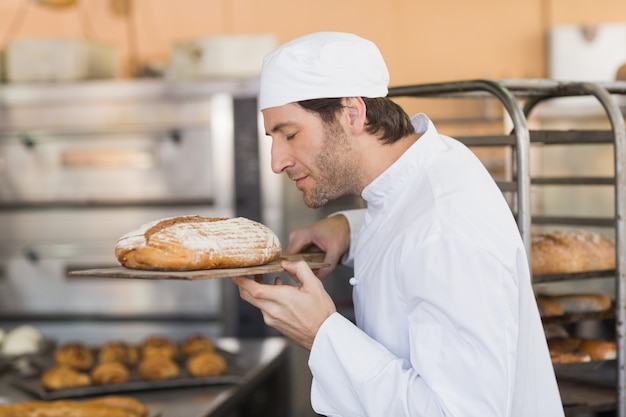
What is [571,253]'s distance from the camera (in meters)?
2.07

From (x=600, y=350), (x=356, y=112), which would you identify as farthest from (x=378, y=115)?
(x=600, y=350)

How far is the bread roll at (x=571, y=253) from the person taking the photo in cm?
206

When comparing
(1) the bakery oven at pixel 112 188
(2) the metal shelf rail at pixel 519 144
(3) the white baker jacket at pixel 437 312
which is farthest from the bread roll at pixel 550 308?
(1) the bakery oven at pixel 112 188

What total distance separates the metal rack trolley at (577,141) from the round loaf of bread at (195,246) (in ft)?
1.94

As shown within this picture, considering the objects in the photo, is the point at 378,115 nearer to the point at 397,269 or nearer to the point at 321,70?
the point at 321,70

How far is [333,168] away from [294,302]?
273 mm

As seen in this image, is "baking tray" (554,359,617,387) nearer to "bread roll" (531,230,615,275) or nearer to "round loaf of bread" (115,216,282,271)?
"bread roll" (531,230,615,275)

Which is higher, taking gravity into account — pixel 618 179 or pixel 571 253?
pixel 618 179

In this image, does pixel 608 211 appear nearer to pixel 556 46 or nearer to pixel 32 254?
pixel 556 46

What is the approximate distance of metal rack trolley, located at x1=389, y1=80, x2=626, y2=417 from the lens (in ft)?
6.19

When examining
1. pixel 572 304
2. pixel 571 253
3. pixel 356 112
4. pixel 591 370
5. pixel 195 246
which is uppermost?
pixel 356 112

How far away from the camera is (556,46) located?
4785 mm

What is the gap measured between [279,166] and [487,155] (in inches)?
130

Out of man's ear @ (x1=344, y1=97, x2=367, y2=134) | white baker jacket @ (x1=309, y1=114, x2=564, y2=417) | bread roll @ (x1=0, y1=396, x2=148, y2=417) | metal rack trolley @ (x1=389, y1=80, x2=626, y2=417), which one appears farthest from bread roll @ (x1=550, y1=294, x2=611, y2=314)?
bread roll @ (x1=0, y1=396, x2=148, y2=417)
